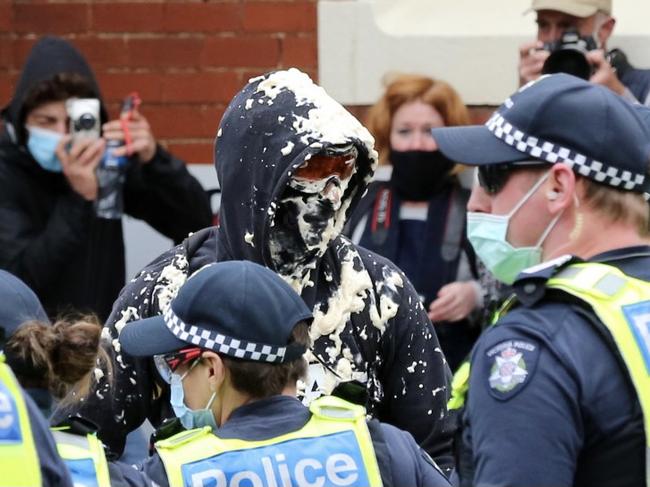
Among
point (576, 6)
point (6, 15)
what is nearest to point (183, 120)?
point (6, 15)

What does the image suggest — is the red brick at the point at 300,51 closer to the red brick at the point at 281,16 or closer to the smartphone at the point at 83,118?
the red brick at the point at 281,16

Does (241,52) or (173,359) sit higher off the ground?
(241,52)

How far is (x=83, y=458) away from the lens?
2818 millimetres

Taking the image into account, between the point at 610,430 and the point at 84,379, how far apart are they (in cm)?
104

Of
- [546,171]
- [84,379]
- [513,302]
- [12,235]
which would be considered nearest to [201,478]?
[84,379]

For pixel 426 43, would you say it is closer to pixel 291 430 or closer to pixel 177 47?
pixel 177 47

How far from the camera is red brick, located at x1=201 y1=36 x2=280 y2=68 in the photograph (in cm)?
662

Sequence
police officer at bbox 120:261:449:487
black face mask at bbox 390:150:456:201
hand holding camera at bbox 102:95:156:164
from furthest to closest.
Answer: hand holding camera at bbox 102:95:156:164 < black face mask at bbox 390:150:456:201 < police officer at bbox 120:261:449:487

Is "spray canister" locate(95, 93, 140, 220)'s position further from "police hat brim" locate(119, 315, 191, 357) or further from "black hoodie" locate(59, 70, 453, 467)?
"police hat brim" locate(119, 315, 191, 357)

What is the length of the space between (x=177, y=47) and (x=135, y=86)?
0.80ft

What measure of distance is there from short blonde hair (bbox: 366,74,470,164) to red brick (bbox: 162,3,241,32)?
1.17 m

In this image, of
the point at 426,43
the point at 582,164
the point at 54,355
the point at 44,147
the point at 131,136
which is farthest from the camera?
the point at 426,43

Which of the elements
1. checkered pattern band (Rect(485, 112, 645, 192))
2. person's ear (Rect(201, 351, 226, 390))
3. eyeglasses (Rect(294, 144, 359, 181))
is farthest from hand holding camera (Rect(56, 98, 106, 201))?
checkered pattern band (Rect(485, 112, 645, 192))

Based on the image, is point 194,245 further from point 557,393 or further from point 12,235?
point 12,235
